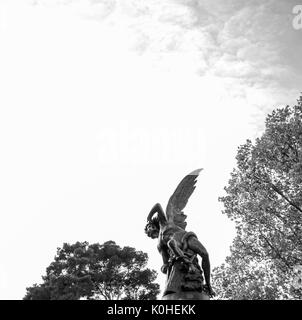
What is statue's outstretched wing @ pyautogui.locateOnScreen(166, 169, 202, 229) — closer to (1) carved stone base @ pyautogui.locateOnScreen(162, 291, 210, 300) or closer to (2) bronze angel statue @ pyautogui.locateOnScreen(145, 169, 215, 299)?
(2) bronze angel statue @ pyautogui.locateOnScreen(145, 169, 215, 299)

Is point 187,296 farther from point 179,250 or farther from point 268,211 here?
point 268,211

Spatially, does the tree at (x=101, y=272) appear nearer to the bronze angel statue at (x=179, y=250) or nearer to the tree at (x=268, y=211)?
the tree at (x=268, y=211)

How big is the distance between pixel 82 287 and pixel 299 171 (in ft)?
56.0

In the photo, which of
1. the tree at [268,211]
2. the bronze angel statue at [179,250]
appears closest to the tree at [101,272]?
the tree at [268,211]

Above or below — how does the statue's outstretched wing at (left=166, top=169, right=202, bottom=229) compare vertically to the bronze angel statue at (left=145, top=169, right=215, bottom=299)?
above

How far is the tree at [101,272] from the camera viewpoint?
78.0 ft

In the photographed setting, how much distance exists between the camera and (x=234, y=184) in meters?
15.2

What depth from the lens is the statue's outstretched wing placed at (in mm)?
8195

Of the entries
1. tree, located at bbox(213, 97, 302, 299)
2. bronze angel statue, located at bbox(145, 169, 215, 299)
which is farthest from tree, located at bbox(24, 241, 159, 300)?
bronze angel statue, located at bbox(145, 169, 215, 299)

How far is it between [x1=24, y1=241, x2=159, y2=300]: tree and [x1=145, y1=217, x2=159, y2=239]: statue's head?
16994mm

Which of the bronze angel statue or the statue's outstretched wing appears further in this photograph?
the statue's outstretched wing

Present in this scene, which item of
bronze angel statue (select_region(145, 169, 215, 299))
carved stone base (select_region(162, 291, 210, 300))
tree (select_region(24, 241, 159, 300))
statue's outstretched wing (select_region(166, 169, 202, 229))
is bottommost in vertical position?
carved stone base (select_region(162, 291, 210, 300))
